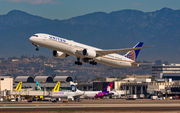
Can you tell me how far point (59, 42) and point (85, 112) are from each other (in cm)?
1989

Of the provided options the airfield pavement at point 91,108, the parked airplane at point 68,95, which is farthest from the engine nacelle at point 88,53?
the parked airplane at point 68,95

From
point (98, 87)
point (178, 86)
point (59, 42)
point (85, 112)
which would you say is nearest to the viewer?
point (85, 112)

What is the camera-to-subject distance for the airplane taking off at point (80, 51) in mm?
68938

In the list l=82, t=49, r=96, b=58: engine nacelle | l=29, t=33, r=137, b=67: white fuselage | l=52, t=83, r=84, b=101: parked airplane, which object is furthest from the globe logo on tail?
l=52, t=83, r=84, b=101: parked airplane

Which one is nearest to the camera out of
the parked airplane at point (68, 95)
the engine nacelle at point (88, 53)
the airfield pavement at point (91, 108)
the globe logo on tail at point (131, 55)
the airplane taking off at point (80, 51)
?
the airfield pavement at point (91, 108)

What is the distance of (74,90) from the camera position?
12000 cm

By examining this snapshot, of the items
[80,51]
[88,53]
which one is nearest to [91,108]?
[88,53]

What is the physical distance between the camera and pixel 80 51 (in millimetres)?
75062

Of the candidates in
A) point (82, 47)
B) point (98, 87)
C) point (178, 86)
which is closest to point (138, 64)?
point (82, 47)

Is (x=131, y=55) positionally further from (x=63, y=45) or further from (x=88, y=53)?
(x=63, y=45)

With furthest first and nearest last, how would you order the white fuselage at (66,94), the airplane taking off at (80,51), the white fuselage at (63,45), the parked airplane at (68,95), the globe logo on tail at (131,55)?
the parked airplane at (68,95) < the white fuselage at (66,94) < the globe logo on tail at (131,55) < the airplane taking off at (80,51) < the white fuselage at (63,45)

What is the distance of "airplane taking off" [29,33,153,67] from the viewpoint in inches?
2714

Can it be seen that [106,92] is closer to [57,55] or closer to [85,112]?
[57,55]

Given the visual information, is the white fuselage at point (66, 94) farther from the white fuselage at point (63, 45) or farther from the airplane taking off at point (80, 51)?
the white fuselage at point (63, 45)
